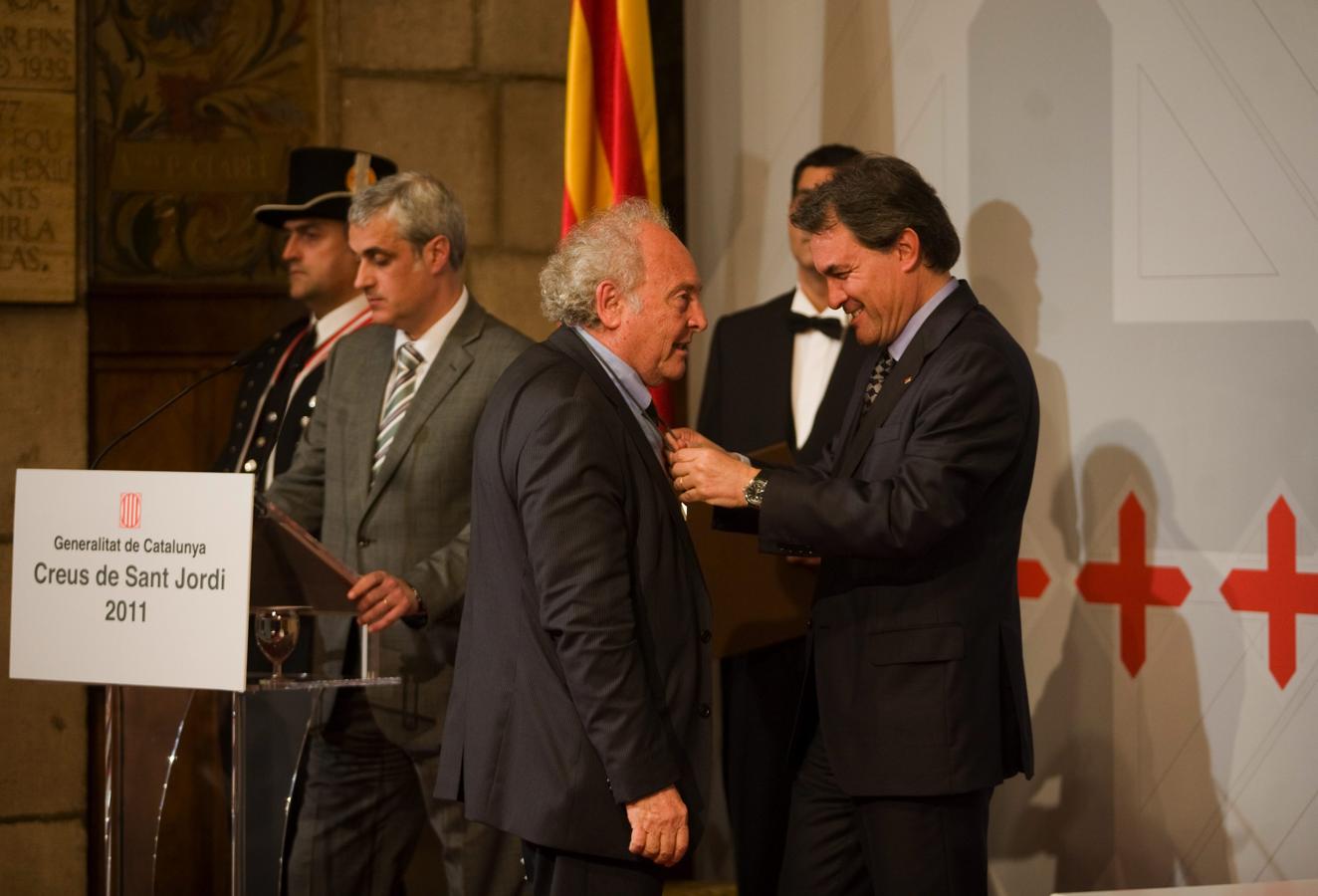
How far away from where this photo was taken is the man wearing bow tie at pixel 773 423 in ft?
11.0

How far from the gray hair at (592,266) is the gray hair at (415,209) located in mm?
838

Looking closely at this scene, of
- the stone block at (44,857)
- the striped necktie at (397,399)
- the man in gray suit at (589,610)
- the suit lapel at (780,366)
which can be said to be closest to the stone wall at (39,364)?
the stone block at (44,857)

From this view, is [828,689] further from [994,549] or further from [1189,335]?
[1189,335]

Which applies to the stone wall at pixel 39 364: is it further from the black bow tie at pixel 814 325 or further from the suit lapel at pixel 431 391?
the black bow tie at pixel 814 325

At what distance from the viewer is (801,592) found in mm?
3160

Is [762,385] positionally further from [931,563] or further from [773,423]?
[931,563]

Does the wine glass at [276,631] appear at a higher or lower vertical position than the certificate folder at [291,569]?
lower

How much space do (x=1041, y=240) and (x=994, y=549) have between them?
109cm

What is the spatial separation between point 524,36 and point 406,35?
33 cm

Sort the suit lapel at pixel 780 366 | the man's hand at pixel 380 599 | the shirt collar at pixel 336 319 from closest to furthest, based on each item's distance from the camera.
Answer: the man's hand at pixel 380 599 → the suit lapel at pixel 780 366 → the shirt collar at pixel 336 319

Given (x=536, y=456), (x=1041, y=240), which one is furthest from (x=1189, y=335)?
(x=536, y=456)

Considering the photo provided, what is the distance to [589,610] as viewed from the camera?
2.05 meters

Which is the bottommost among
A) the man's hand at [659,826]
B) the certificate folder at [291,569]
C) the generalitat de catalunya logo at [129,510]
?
the man's hand at [659,826]

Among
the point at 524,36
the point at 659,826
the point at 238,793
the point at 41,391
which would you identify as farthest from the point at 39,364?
the point at 659,826
